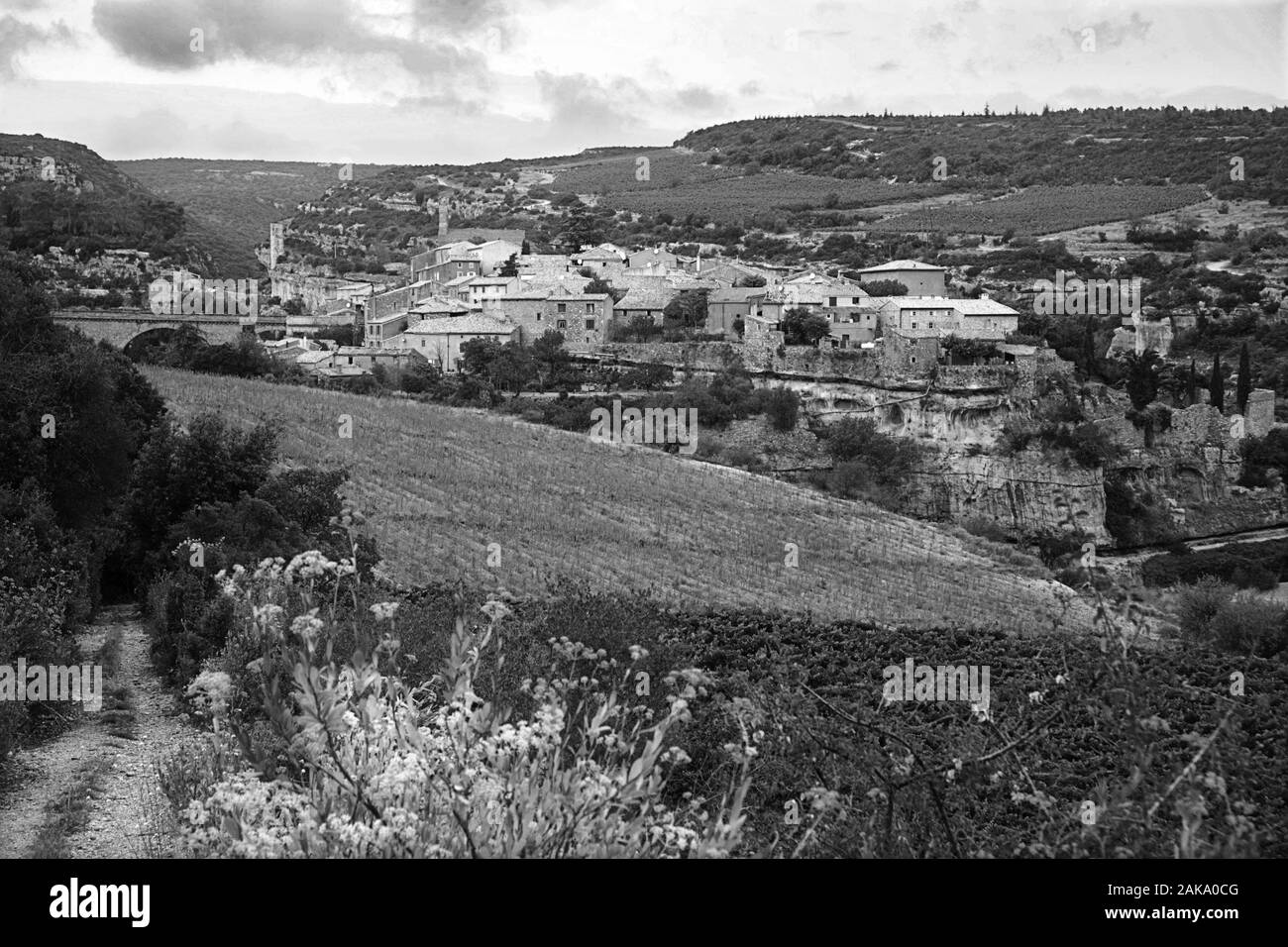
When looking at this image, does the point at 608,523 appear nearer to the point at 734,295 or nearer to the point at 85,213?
the point at 734,295

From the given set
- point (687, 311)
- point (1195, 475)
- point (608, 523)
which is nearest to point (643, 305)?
point (687, 311)

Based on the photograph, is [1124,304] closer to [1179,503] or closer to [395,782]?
[1179,503]

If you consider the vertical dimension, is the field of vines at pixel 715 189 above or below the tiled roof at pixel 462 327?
above

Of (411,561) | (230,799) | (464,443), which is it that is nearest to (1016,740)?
(230,799)

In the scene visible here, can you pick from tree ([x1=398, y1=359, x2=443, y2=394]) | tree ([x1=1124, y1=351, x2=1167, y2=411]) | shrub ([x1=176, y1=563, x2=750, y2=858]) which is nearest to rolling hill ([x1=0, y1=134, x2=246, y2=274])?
tree ([x1=398, y1=359, x2=443, y2=394])

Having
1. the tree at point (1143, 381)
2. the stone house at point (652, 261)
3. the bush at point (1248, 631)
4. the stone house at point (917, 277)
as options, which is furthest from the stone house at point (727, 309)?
the bush at point (1248, 631)

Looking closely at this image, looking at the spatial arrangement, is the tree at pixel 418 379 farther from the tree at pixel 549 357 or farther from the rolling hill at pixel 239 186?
the rolling hill at pixel 239 186
